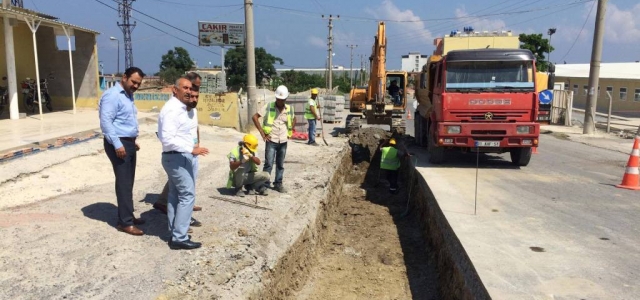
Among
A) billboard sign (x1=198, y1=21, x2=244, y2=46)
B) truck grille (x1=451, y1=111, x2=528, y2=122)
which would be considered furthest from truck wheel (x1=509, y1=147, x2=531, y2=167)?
billboard sign (x1=198, y1=21, x2=244, y2=46)

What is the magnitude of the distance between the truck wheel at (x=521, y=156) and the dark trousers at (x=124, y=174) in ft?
26.4

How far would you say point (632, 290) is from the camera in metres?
4.12

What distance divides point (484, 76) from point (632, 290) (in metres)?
6.14

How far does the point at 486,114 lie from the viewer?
9.41 metres

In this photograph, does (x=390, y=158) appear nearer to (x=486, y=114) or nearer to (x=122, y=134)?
(x=486, y=114)

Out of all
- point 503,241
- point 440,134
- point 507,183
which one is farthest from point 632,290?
point 440,134

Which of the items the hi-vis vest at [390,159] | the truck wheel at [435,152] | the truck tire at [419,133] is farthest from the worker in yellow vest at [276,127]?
the truck tire at [419,133]

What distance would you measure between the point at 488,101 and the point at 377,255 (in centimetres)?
406

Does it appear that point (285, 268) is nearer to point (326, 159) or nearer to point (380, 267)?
point (380, 267)

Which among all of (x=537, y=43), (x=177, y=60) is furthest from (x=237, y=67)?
(x=537, y=43)

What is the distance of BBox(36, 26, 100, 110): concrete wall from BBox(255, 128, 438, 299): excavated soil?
1045 cm

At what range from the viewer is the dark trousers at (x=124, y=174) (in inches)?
196

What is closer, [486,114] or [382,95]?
[486,114]

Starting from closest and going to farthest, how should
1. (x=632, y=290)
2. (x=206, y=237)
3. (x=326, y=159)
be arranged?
1. (x=632, y=290)
2. (x=206, y=237)
3. (x=326, y=159)
